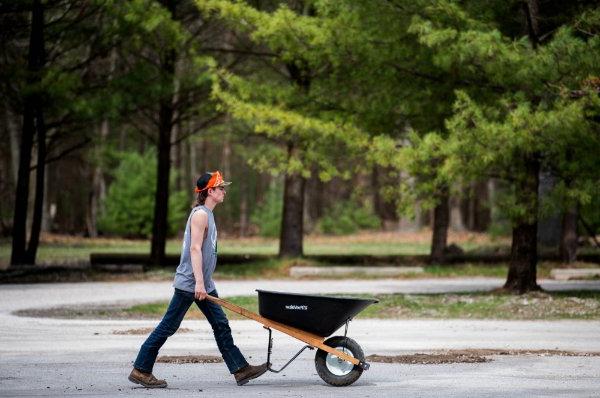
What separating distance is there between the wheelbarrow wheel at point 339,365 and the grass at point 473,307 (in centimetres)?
805

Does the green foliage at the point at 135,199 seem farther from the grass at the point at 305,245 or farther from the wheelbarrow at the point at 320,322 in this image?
the wheelbarrow at the point at 320,322

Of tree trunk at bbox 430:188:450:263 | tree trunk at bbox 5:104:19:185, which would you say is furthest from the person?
tree trunk at bbox 5:104:19:185

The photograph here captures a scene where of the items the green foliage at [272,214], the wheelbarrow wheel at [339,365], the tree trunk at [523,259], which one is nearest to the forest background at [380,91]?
the tree trunk at [523,259]

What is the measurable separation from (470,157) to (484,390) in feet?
30.7

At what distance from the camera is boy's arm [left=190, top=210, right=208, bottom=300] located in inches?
386

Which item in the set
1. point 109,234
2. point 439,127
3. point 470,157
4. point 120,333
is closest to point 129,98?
point 439,127

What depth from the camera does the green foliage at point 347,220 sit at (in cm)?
5138

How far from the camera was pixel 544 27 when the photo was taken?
21547 millimetres

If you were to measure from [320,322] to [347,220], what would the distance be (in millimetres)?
41277

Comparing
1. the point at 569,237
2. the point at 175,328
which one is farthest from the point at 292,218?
the point at 175,328

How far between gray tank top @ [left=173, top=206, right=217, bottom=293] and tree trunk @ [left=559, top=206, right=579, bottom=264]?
69.1 feet

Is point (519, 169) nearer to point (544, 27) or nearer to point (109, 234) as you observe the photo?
point (544, 27)

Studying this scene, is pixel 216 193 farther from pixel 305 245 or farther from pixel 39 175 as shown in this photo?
pixel 305 245

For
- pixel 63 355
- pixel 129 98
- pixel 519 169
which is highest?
pixel 129 98
